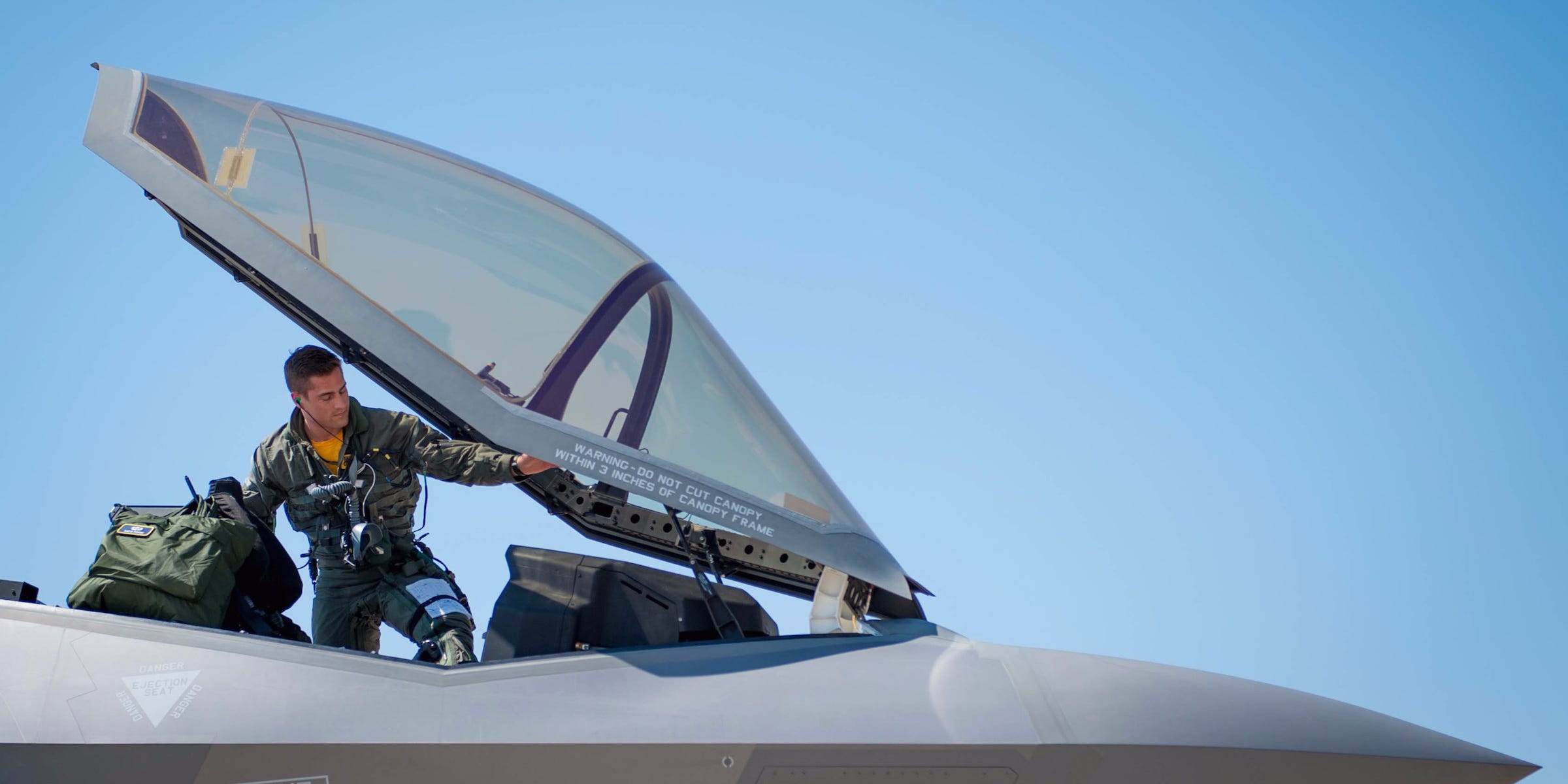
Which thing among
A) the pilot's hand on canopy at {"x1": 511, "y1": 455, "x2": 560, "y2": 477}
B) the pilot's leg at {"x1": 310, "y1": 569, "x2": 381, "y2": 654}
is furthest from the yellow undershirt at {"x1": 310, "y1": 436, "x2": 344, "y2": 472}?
the pilot's hand on canopy at {"x1": 511, "y1": 455, "x2": 560, "y2": 477}

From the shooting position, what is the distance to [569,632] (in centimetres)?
407

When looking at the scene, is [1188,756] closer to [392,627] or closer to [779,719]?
[779,719]

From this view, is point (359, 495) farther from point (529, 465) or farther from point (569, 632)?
point (569, 632)

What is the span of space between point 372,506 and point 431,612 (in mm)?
601

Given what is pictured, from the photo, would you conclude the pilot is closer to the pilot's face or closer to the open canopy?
the pilot's face

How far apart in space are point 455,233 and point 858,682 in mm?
2079

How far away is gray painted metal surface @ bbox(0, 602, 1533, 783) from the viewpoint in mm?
3342

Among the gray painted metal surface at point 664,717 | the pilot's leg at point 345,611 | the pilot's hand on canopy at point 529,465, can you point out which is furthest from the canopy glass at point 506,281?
the pilot's leg at point 345,611

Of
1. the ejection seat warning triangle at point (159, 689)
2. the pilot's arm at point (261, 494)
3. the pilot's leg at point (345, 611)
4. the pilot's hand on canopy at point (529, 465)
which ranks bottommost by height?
the ejection seat warning triangle at point (159, 689)

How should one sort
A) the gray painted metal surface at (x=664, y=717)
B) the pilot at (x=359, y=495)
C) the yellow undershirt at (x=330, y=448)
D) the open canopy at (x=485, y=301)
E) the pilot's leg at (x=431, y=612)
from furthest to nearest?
the yellow undershirt at (x=330, y=448)
the pilot at (x=359, y=495)
the pilot's leg at (x=431, y=612)
the open canopy at (x=485, y=301)
the gray painted metal surface at (x=664, y=717)

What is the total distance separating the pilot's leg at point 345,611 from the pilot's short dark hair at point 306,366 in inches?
34.0

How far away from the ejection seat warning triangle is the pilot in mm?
1036

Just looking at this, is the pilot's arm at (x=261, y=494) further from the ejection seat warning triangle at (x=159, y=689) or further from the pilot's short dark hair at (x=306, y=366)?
the ejection seat warning triangle at (x=159, y=689)

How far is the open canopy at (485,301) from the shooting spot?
3.71 m
